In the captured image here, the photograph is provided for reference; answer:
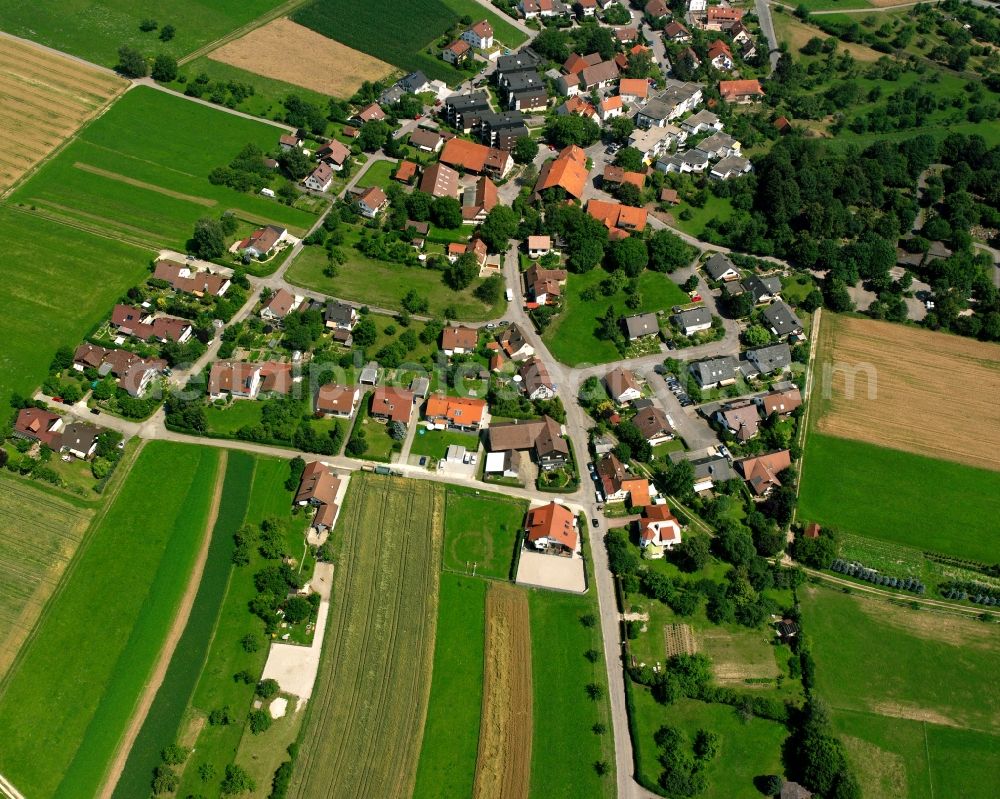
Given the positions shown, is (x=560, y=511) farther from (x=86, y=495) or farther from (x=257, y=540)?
(x=86, y=495)

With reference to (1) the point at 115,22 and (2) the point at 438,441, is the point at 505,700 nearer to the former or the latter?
(2) the point at 438,441

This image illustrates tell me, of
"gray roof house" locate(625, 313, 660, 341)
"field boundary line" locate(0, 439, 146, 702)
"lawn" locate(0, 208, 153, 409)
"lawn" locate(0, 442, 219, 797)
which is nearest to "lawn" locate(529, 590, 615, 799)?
"lawn" locate(0, 442, 219, 797)

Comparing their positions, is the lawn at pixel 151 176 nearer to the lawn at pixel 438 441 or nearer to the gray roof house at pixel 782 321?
the lawn at pixel 438 441

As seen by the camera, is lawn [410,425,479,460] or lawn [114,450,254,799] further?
lawn [410,425,479,460]

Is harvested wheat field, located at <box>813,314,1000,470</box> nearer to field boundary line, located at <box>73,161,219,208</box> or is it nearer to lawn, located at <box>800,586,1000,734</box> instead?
lawn, located at <box>800,586,1000,734</box>

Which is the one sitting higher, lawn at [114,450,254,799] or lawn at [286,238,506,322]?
lawn at [286,238,506,322]

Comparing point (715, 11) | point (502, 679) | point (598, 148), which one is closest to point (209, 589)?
point (502, 679)
